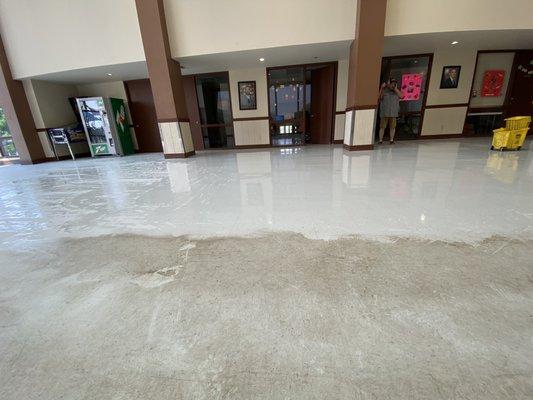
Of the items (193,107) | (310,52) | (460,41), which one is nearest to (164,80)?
(193,107)

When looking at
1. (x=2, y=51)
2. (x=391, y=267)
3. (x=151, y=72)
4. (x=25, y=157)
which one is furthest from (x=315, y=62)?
(x=25, y=157)

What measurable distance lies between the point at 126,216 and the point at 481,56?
29.7 ft

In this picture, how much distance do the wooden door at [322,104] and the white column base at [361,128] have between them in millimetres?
1682

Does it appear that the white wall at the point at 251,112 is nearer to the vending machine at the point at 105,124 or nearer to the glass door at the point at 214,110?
the glass door at the point at 214,110

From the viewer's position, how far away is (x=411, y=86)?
6691 mm

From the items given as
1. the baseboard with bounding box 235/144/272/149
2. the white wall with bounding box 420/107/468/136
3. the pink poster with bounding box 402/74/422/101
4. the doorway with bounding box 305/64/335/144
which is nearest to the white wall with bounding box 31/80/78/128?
the baseboard with bounding box 235/144/272/149

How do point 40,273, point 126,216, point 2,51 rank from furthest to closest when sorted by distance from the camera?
point 2,51, point 126,216, point 40,273

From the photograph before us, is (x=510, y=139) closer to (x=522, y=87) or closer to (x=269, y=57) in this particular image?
(x=522, y=87)

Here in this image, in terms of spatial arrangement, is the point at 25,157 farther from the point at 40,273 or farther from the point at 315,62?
the point at 315,62

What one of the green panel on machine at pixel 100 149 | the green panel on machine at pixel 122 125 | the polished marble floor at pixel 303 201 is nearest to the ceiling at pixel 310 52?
the green panel on machine at pixel 122 125

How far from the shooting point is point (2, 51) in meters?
6.26

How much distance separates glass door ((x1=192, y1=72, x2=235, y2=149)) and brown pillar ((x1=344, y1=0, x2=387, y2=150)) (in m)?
3.78

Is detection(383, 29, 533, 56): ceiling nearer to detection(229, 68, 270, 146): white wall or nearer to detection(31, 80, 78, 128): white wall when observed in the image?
detection(229, 68, 270, 146): white wall

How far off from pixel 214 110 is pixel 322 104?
350cm
